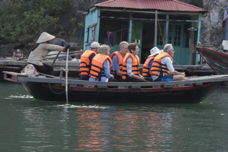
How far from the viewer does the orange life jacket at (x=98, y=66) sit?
13617 millimetres

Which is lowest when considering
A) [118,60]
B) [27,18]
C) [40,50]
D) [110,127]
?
[110,127]

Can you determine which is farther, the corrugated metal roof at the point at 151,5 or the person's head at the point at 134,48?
the corrugated metal roof at the point at 151,5

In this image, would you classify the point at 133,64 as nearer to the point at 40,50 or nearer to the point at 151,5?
the point at 40,50

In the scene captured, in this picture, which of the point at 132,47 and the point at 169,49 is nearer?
the point at 169,49

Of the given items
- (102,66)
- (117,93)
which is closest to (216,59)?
(117,93)

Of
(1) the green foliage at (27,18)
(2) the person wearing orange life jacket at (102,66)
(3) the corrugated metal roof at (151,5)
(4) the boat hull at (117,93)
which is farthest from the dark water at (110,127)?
(1) the green foliage at (27,18)

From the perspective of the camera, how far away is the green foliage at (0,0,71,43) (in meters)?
33.9

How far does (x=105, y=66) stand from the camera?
45.0ft

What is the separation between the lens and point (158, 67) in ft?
46.4

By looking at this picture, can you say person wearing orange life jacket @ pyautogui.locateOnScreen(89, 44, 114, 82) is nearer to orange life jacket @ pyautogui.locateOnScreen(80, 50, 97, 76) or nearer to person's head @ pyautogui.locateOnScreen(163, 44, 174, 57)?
orange life jacket @ pyautogui.locateOnScreen(80, 50, 97, 76)

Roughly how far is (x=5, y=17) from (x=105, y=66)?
22810mm

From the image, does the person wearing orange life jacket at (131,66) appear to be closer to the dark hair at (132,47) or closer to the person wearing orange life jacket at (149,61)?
the dark hair at (132,47)

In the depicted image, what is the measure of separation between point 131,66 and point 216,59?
22.9 feet

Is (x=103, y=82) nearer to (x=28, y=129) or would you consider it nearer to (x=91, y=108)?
(x=91, y=108)
